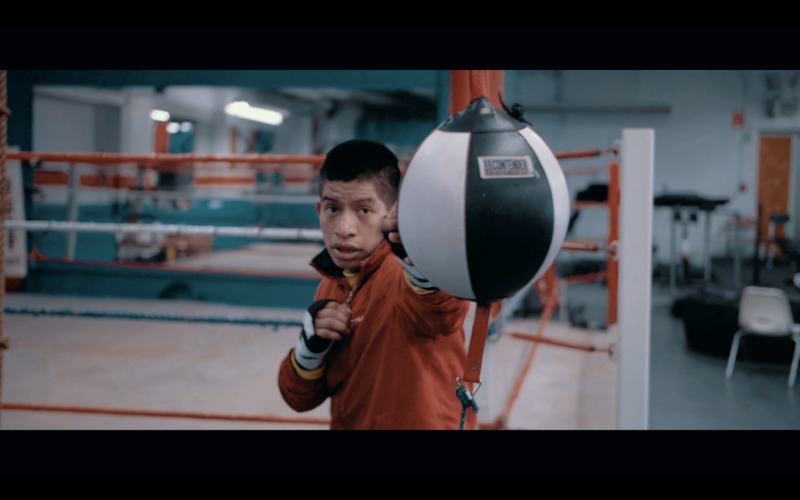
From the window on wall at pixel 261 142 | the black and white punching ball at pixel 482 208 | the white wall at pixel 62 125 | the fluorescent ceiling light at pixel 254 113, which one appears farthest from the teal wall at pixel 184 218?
the black and white punching ball at pixel 482 208

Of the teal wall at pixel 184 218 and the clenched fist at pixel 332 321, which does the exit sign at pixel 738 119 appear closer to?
the teal wall at pixel 184 218

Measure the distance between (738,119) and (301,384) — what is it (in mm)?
7881

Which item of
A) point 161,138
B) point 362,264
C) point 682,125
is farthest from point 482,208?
point 682,125

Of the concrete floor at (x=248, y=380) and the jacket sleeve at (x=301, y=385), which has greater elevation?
the jacket sleeve at (x=301, y=385)

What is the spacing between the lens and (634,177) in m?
1.20

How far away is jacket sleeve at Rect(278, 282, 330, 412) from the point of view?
0.83 m

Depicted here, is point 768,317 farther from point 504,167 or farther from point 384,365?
point 504,167

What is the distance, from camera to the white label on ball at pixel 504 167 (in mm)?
517

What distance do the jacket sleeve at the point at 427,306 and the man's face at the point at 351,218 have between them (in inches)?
4.0

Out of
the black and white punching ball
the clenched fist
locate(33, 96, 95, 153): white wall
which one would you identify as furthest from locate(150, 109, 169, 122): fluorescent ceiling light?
the black and white punching ball

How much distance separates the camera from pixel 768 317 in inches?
104
